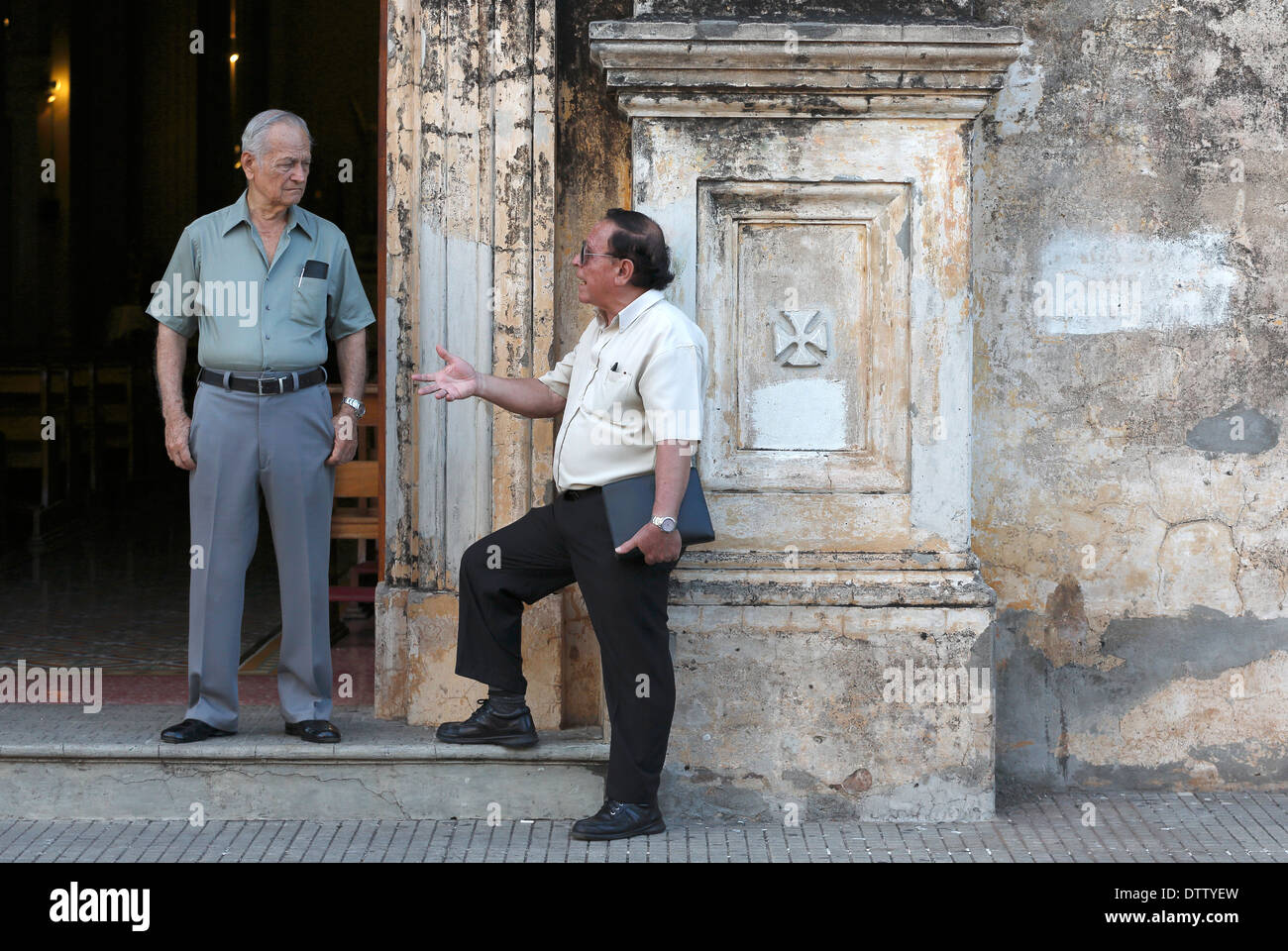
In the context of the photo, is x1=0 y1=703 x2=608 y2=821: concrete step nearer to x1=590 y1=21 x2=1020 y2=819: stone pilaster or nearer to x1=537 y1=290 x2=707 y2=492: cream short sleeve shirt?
x1=590 y1=21 x2=1020 y2=819: stone pilaster

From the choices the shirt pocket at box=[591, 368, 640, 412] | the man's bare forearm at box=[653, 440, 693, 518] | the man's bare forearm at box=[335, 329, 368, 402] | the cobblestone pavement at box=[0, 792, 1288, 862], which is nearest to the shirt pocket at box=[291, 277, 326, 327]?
the man's bare forearm at box=[335, 329, 368, 402]

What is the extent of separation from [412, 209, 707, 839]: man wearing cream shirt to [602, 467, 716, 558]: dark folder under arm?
0.12ft

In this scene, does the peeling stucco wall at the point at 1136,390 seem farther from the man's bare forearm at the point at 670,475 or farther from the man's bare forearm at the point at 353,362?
the man's bare forearm at the point at 353,362

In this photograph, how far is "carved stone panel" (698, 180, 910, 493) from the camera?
5121 mm

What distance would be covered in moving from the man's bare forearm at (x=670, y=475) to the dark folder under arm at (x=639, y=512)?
2.5 inches

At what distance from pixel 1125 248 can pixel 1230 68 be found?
700mm

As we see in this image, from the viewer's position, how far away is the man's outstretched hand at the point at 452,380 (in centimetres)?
477

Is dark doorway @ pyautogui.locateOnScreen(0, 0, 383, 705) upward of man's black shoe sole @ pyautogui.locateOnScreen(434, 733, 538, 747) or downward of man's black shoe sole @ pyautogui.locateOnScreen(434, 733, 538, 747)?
upward

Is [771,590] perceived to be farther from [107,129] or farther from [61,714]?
[107,129]

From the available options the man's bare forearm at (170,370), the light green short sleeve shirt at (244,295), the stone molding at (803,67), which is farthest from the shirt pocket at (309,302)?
the stone molding at (803,67)

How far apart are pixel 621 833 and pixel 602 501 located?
1016mm

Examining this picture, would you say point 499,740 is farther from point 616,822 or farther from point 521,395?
point 521,395

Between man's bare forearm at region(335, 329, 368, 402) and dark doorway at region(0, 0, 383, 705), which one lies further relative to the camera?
dark doorway at region(0, 0, 383, 705)

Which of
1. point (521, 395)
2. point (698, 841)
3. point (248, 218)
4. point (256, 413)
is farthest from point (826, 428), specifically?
point (248, 218)
